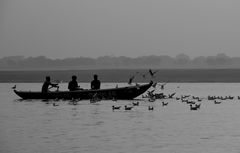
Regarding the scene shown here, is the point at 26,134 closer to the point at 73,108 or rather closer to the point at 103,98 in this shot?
the point at 73,108

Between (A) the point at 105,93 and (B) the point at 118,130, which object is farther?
(A) the point at 105,93

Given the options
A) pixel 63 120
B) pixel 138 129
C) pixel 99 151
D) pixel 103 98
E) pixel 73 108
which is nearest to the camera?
pixel 99 151

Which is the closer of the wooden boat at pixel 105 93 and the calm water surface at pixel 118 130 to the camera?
the calm water surface at pixel 118 130

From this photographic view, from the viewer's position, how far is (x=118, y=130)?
26250 mm

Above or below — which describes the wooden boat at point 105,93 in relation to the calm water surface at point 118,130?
above

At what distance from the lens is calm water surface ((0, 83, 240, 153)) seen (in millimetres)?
21031

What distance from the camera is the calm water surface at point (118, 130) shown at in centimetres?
2103

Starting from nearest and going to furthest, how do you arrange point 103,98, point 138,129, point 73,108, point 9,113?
point 138,129
point 9,113
point 73,108
point 103,98

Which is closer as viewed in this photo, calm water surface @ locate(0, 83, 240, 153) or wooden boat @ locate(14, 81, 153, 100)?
calm water surface @ locate(0, 83, 240, 153)

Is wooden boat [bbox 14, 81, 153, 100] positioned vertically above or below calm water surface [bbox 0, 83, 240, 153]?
above

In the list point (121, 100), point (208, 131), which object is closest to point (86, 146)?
point (208, 131)

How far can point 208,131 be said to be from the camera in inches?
1017

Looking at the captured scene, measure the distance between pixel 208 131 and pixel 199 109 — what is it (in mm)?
12459

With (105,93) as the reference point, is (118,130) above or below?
below
